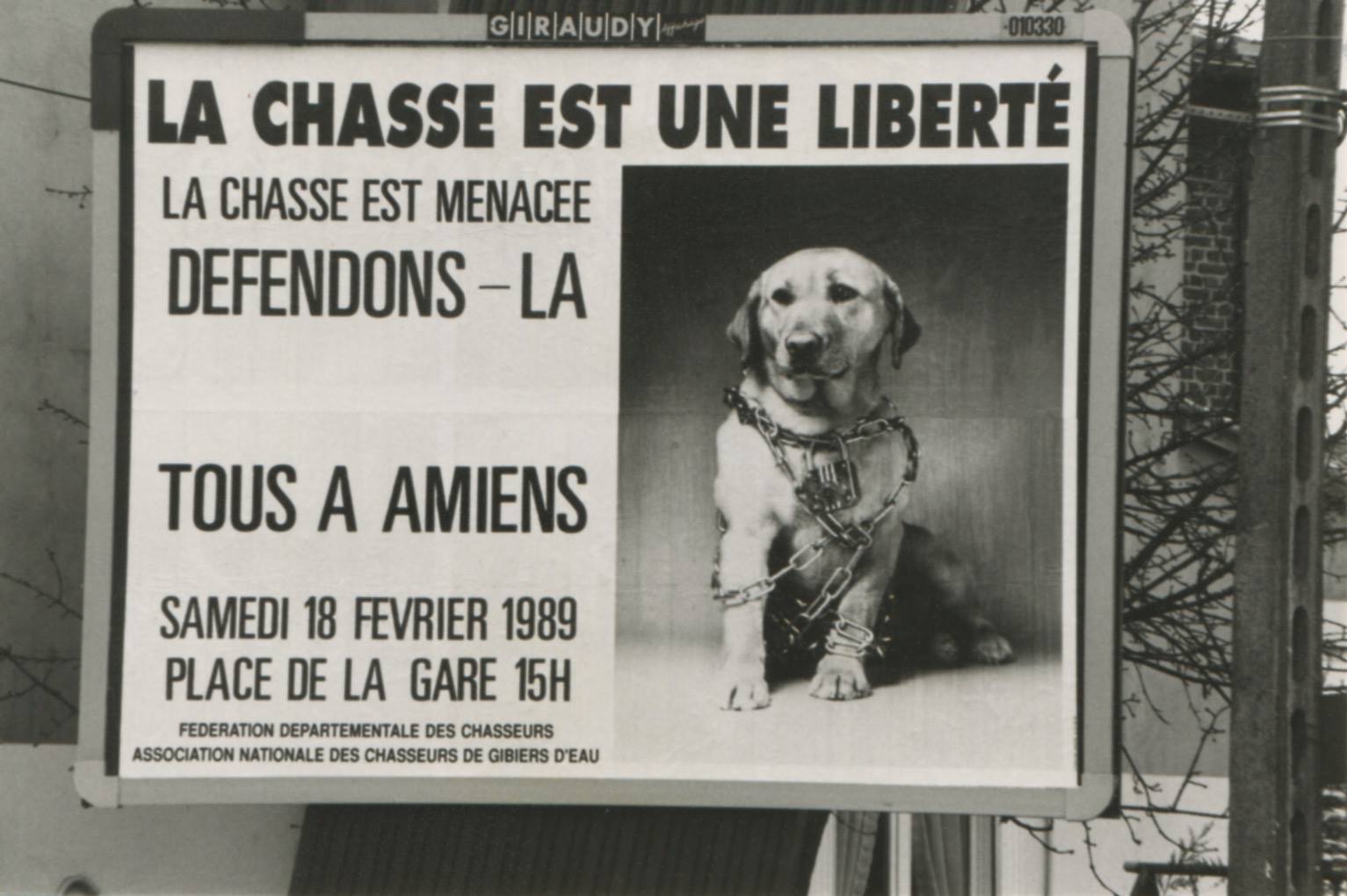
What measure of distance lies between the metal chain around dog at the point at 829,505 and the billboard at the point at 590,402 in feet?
0.05

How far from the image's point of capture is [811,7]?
8.22 m

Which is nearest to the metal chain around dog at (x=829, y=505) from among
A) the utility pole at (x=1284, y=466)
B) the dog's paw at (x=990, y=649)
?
the dog's paw at (x=990, y=649)

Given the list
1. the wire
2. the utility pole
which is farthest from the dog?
the wire

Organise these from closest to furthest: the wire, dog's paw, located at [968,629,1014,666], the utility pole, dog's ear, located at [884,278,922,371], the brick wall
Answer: the utility pole
dog's paw, located at [968,629,1014,666]
dog's ear, located at [884,278,922,371]
the wire
the brick wall

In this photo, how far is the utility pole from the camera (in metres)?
5.84

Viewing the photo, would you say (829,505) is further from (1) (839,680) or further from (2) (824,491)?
(1) (839,680)

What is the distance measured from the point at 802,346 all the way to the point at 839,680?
1300 millimetres

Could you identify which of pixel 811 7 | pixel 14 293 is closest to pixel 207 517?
pixel 14 293

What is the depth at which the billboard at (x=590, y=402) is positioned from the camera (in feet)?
24.2

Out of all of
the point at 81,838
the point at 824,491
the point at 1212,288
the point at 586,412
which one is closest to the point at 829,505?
the point at 824,491

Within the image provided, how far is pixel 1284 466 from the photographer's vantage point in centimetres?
589

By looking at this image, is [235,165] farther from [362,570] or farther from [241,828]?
[241,828]

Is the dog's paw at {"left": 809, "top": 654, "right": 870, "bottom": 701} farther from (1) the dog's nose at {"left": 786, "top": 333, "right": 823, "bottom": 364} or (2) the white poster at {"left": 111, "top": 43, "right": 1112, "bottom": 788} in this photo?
(1) the dog's nose at {"left": 786, "top": 333, "right": 823, "bottom": 364}

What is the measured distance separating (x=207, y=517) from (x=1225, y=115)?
5.80 m
